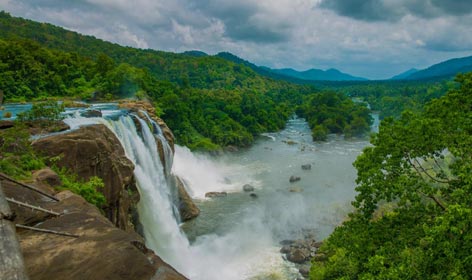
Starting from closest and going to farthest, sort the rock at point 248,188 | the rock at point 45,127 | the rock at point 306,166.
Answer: the rock at point 45,127, the rock at point 248,188, the rock at point 306,166

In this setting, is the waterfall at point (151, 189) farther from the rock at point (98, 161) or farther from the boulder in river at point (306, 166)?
the boulder in river at point (306, 166)

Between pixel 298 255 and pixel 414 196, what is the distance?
1139 centimetres

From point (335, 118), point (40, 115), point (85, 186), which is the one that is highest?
point (40, 115)

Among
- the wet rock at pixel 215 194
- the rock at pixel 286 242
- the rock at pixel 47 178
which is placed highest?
the rock at pixel 47 178

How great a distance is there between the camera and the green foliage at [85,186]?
12.2 m

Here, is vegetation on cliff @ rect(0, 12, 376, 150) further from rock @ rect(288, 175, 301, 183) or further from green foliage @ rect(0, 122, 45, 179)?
green foliage @ rect(0, 122, 45, 179)

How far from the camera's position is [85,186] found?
12617mm

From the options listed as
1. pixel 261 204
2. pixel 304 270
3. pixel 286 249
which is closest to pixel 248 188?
pixel 261 204

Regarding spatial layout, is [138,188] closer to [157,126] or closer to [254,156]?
[157,126]

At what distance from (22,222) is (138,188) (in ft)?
39.2

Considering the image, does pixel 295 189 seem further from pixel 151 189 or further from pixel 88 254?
pixel 88 254

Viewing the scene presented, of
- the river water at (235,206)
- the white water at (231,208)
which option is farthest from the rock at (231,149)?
the white water at (231,208)

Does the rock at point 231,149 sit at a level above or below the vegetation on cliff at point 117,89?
below

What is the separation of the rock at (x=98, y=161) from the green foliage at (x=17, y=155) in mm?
583
